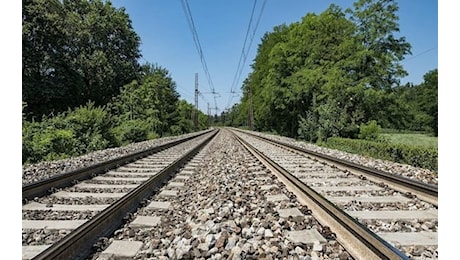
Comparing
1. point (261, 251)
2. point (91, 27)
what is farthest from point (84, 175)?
point (91, 27)

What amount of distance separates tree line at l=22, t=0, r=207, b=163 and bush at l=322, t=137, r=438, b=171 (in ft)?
38.5

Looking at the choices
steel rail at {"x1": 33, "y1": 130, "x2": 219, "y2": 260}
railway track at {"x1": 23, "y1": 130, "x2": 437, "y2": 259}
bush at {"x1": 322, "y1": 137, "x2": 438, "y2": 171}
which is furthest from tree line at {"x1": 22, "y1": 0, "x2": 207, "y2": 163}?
bush at {"x1": 322, "y1": 137, "x2": 438, "y2": 171}

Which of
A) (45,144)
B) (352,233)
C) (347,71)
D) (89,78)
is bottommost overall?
(352,233)

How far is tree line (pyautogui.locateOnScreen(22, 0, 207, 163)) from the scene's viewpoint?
17.9 m

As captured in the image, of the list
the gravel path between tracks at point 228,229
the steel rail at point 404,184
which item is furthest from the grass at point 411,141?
the gravel path between tracks at point 228,229

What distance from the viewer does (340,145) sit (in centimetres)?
1788

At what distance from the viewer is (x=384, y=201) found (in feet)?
15.8

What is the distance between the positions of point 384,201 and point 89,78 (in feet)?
123

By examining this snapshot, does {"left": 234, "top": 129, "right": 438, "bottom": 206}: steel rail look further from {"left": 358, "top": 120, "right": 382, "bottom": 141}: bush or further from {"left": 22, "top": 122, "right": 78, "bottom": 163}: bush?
{"left": 358, "top": 120, "right": 382, "bottom": 141}: bush

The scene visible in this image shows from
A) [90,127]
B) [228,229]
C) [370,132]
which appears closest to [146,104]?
[90,127]

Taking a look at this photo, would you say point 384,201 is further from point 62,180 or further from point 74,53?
point 74,53

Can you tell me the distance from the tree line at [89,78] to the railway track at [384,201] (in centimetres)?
1084

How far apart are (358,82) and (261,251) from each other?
24.0 meters
